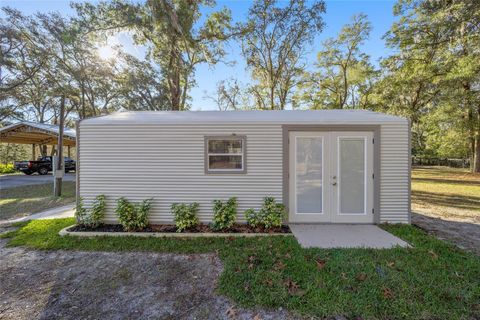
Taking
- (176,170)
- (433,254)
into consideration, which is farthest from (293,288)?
(176,170)

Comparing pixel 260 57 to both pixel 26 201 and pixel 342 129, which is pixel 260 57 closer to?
pixel 342 129

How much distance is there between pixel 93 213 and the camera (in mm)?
4750

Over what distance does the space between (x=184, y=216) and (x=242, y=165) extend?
1.70 metres

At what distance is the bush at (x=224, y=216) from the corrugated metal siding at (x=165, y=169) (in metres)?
0.28

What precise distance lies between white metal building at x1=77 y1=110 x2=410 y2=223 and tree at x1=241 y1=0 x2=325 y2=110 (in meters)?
9.74

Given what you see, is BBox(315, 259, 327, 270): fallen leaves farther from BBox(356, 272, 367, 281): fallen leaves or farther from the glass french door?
the glass french door

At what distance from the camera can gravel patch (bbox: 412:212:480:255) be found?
162 inches

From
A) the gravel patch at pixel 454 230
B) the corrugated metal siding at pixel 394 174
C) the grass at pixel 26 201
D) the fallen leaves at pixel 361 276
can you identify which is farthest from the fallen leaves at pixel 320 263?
the grass at pixel 26 201

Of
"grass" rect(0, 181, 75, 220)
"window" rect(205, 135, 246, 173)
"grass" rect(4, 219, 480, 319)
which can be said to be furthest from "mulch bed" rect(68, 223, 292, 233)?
"grass" rect(0, 181, 75, 220)

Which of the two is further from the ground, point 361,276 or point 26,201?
point 26,201

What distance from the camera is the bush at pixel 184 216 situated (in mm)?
4621

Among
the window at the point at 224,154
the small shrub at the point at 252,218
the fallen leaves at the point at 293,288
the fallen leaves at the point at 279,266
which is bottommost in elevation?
the fallen leaves at the point at 293,288

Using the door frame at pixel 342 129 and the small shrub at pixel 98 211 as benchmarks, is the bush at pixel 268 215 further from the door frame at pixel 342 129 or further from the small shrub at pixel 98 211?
the small shrub at pixel 98 211

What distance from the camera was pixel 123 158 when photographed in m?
4.98
